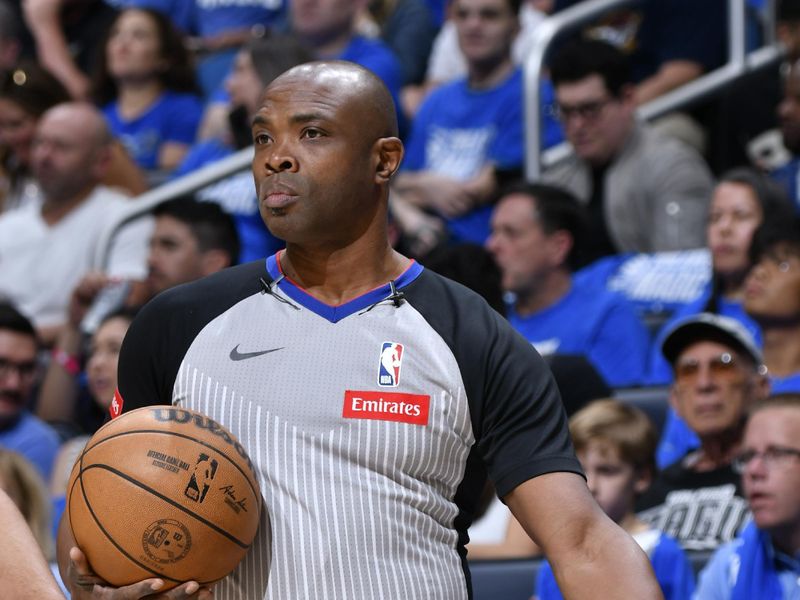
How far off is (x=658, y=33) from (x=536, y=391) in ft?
17.7

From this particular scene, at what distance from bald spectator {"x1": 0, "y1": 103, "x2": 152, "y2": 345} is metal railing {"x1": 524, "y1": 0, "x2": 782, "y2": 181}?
1.87m

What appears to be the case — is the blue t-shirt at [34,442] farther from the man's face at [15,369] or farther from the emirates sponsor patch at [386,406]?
the emirates sponsor patch at [386,406]

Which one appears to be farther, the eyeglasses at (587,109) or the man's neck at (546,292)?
the eyeglasses at (587,109)

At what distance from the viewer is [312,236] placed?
111 inches

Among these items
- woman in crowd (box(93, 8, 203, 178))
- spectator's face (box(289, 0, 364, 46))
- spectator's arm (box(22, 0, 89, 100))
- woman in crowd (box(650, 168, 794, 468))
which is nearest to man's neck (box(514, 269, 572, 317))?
woman in crowd (box(650, 168, 794, 468))

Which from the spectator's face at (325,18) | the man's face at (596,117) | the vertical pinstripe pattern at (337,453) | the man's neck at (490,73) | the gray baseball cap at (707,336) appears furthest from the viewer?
the spectator's face at (325,18)

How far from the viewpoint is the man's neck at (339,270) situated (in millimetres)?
2873

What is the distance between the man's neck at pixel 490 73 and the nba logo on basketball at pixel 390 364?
5.22 m

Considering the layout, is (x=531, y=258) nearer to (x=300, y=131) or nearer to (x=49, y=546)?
(x=49, y=546)

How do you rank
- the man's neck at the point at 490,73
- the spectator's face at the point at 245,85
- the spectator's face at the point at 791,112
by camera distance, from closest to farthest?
1. the spectator's face at the point at 791,112
2. the spectator's face at the point at 245,85
3. the man's neck at the point at 490,73

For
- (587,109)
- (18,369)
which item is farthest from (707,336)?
(18,369)

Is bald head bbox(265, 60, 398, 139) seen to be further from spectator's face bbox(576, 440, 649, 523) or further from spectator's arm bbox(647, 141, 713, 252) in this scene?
spectator's arm bbox(647, 141, 713, 252)

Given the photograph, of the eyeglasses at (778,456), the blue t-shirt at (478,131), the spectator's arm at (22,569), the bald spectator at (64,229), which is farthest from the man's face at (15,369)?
the spectator's arm at (22,569)

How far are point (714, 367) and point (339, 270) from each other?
2726 mm
